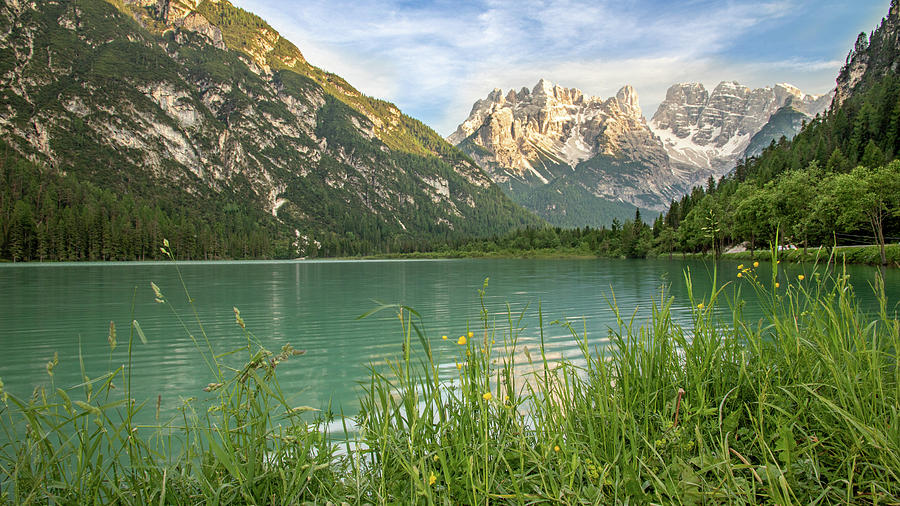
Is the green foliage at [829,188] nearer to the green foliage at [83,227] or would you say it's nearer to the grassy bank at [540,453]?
the grassy bank at [540,453]

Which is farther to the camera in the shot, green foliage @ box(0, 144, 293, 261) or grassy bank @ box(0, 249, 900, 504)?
green foliage @ box(0, 144, 293, 261)

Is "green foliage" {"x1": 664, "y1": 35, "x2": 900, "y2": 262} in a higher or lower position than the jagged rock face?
lower

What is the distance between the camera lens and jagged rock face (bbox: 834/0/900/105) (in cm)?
12638

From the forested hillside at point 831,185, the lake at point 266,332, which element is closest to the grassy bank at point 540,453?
the lake at point 266,332

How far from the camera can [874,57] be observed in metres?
138

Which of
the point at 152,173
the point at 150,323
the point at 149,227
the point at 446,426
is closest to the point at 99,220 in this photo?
the point at 149,227

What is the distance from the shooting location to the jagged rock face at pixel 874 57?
12638cm

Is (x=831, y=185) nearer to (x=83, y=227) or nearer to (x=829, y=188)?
(x=829, y=188)

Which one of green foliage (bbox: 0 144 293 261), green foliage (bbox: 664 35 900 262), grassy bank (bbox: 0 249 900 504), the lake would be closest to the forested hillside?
green foliage (bbox: 664 35 900 262)

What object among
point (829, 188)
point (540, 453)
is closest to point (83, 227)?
point (540, 453)

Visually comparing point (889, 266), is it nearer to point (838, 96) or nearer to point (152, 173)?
point (838, 96)

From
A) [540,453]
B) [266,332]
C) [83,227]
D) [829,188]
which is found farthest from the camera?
[83,227]

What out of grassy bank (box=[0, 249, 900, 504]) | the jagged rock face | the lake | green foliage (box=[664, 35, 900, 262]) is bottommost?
the lake

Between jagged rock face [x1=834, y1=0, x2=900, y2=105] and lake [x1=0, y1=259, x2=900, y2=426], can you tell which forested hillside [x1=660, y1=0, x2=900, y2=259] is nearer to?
jagged rock face [x1=834, y1=0, x2=900, y2=105]
